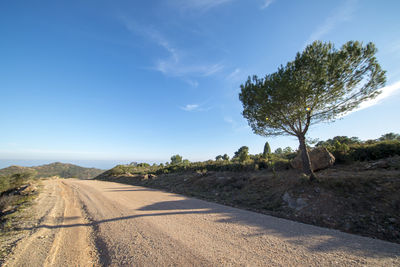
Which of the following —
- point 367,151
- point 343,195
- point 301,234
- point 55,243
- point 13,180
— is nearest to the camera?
point 55,243

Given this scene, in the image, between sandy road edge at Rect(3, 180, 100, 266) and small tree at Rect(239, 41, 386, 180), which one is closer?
sandy road edge at Rect(3, 180, 100, 266)

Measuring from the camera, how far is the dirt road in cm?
300

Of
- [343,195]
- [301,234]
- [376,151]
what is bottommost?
[301,234]

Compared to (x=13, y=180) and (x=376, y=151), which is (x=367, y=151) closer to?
(x=376, y=151)

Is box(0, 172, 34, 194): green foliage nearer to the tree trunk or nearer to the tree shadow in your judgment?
the tree shadow

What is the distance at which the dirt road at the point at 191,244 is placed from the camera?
9.85 feet

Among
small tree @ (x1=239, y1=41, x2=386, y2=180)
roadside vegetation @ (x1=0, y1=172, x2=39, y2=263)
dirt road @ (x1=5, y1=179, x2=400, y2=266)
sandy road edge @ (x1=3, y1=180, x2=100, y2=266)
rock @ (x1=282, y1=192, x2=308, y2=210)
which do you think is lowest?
roadside vegetation @ (x1=0, y1=172, x2=39, y2=263)

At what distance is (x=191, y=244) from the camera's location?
3566 mm

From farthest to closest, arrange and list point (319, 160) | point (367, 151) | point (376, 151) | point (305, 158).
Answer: point (319, 160) < point (367, 151) < point (376, 151) < point (305, 158)

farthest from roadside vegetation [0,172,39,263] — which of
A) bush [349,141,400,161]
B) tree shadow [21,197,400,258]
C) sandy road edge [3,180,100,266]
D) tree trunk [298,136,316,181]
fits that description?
bush [349,141,400,161]

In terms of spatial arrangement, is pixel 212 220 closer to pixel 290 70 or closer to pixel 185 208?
pixel 185 208

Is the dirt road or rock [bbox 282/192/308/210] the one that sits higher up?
rock [bbox 282/192/308/210]

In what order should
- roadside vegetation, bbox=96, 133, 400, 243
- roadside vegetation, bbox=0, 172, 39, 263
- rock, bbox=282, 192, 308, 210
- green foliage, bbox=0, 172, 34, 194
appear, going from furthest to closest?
green foliage, bbox=0, 172, 34, 194 < rock, bbox=282, 192, 308, 210 < roadside vegetation, bbox=96, 133, 400, 243 < roadside vegetation, bbox=0, 172, 39, 263

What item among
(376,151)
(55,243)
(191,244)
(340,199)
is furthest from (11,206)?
(376,151)
